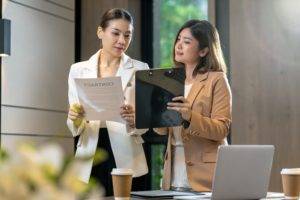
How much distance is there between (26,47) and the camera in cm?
437

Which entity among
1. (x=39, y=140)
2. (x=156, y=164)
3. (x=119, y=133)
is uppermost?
(x=119, y=133)

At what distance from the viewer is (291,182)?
1.90 meters

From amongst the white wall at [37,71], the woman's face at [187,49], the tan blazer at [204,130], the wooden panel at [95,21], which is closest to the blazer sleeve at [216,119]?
the tan blazer at [204,130]

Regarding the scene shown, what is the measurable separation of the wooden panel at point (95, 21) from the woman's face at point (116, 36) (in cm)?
187

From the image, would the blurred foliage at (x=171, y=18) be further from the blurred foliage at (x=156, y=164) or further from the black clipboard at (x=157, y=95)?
the black clipboard at (x=157, y=95)

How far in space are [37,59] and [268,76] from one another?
5.99 feet

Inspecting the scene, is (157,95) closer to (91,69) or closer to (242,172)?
(91,69)

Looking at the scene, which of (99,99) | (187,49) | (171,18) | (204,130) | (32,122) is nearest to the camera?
(204,130)

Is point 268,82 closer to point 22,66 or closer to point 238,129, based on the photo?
point 238,129

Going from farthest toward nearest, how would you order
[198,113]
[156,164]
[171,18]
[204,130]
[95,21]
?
[95,21]
[171,18]
[156,164]
[198,113]
[204,130]

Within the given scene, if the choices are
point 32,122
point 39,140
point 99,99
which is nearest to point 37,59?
point 32,122

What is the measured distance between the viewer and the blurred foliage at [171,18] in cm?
465

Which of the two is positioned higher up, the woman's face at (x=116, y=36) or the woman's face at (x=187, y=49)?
the woman's face at (x=116, y=36)

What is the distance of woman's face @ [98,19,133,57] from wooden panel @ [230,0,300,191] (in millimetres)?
1502
